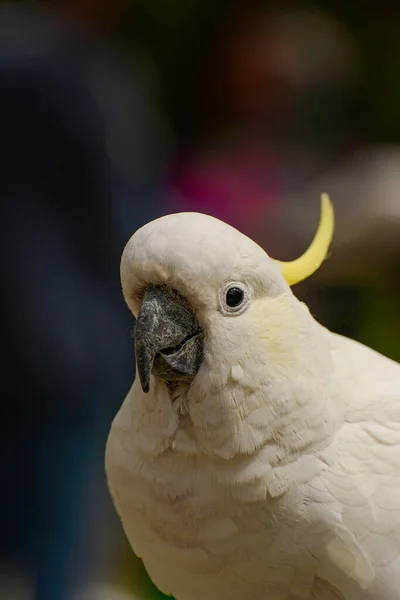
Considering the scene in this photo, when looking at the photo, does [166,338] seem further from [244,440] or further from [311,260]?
[311,260]

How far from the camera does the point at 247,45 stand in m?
1.71

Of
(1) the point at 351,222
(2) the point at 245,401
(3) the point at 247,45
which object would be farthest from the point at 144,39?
(2) the point at 245,401

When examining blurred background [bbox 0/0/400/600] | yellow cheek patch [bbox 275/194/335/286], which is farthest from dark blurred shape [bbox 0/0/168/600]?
yellow cheek patch [bbox 275/194/335/286]

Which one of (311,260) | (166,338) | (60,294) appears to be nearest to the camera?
(166,338)

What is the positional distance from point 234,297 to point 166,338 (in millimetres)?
85

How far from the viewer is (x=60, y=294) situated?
4.58ft

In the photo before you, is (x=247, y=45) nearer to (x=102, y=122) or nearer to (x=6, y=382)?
(x=102, y=122)

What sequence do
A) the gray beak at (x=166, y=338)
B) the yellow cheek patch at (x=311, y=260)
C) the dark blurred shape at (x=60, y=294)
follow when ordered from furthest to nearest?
the dark blurred shape at (x=60, y=294), the yellow cheek patch at (x=311, y=260), the gray beak at (x=166, y=338)

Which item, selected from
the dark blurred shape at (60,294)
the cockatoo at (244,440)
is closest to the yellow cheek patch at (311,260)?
the cockatoo at (244,440)

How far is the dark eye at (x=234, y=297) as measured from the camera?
0.82 meters

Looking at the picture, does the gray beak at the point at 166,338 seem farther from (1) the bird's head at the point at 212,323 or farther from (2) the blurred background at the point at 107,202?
(2) the blurred background at the point at 107,202

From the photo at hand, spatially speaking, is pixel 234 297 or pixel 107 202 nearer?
pixel 234 297

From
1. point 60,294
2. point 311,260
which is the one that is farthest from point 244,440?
point 60,294

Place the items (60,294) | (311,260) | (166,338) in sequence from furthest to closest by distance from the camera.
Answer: (60,294), (311,260), (166,338)
